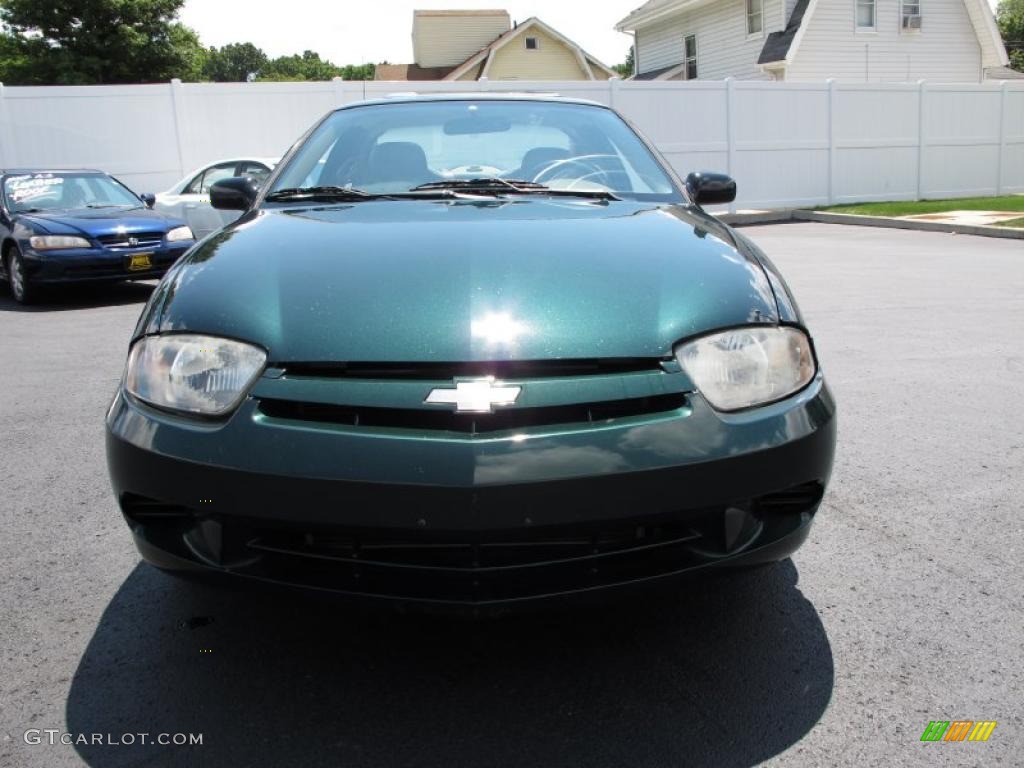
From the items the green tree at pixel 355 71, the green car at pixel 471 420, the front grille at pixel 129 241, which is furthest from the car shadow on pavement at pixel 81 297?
the green tree at pixel 355 71

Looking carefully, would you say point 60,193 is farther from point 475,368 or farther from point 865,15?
point 865,15

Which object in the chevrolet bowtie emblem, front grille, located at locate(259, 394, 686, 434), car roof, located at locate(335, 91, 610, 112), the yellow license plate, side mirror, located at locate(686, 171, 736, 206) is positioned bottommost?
the yellow license plate

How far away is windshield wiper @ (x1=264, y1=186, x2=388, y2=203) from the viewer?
3109mm

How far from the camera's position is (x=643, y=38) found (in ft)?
107

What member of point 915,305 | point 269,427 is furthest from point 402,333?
point 915,305

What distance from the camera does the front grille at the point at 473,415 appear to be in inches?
73.7

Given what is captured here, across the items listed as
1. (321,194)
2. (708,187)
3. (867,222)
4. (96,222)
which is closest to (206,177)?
(96,222)

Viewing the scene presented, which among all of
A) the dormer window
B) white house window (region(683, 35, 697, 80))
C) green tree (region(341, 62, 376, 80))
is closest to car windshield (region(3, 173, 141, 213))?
the dormer window

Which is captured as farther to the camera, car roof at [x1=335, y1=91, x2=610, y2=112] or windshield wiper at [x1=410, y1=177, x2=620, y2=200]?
car roof at [x1=335, y1=91, x2=610, y2=112]

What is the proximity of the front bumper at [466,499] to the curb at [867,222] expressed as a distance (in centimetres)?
971

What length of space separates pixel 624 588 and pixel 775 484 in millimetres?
407

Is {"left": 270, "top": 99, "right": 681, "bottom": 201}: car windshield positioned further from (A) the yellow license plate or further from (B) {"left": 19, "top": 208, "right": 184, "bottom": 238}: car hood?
(B) {"left": 19, "top": 208, "right": 184, "bottom": 238}: car hood

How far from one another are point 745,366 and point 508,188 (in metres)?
1.38

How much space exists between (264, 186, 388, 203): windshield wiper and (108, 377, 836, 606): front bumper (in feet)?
4.12
